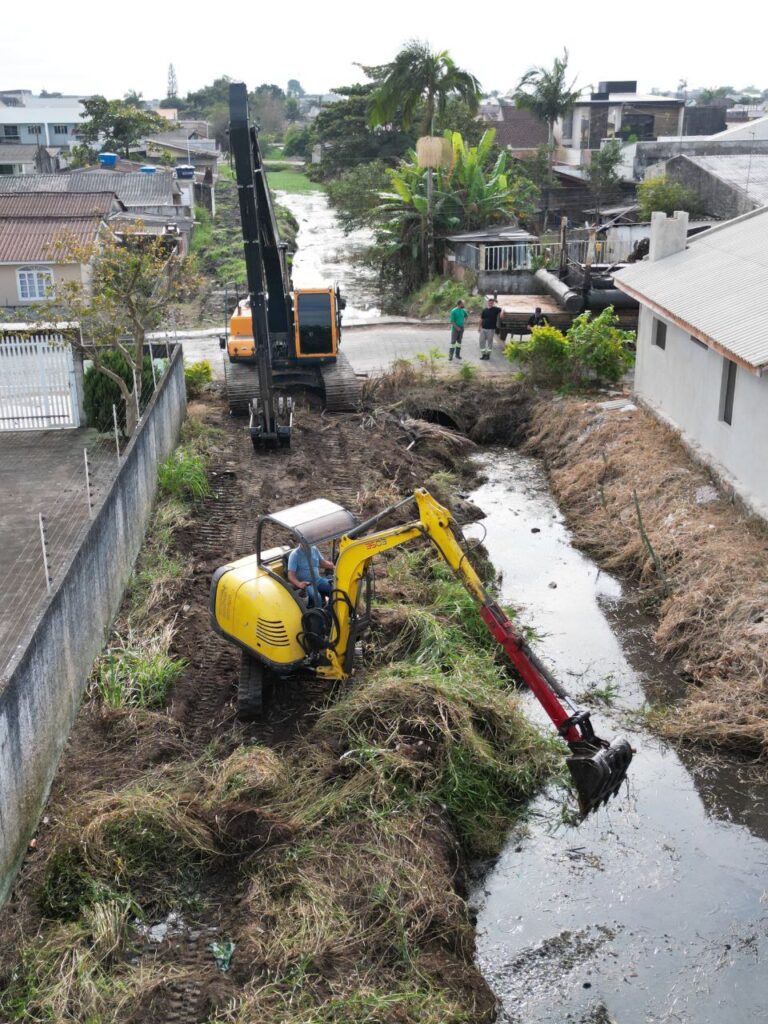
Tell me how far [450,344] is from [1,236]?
16465mm

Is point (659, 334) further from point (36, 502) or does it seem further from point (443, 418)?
point (36, 502)

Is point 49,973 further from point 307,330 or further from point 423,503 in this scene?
point 307,330

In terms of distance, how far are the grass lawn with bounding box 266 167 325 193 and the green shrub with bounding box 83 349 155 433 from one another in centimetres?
6162

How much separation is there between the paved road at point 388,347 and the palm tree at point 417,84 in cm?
1072

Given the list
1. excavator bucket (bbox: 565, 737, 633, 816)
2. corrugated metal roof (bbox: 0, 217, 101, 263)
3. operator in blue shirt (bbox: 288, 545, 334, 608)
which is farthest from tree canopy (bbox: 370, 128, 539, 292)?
excavator bucket (bbox: 565, 737, 633, 816)

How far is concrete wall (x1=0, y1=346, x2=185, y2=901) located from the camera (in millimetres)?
8703

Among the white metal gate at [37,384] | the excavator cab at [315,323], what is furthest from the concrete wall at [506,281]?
the white metal gate at [37,384]

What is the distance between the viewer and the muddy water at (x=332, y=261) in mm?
39906

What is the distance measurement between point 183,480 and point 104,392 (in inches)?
165

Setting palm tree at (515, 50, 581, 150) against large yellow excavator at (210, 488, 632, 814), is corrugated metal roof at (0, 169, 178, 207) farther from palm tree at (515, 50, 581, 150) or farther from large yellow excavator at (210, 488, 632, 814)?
large yellow excavator at (210, 488, 632, 814)

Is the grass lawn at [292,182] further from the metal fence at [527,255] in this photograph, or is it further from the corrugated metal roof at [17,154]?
the metal fence at [527,255]

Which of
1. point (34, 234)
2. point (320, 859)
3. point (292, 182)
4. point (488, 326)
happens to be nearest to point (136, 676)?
point (320, 859)

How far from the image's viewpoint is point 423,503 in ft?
34.3

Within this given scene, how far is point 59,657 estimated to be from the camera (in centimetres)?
1045
